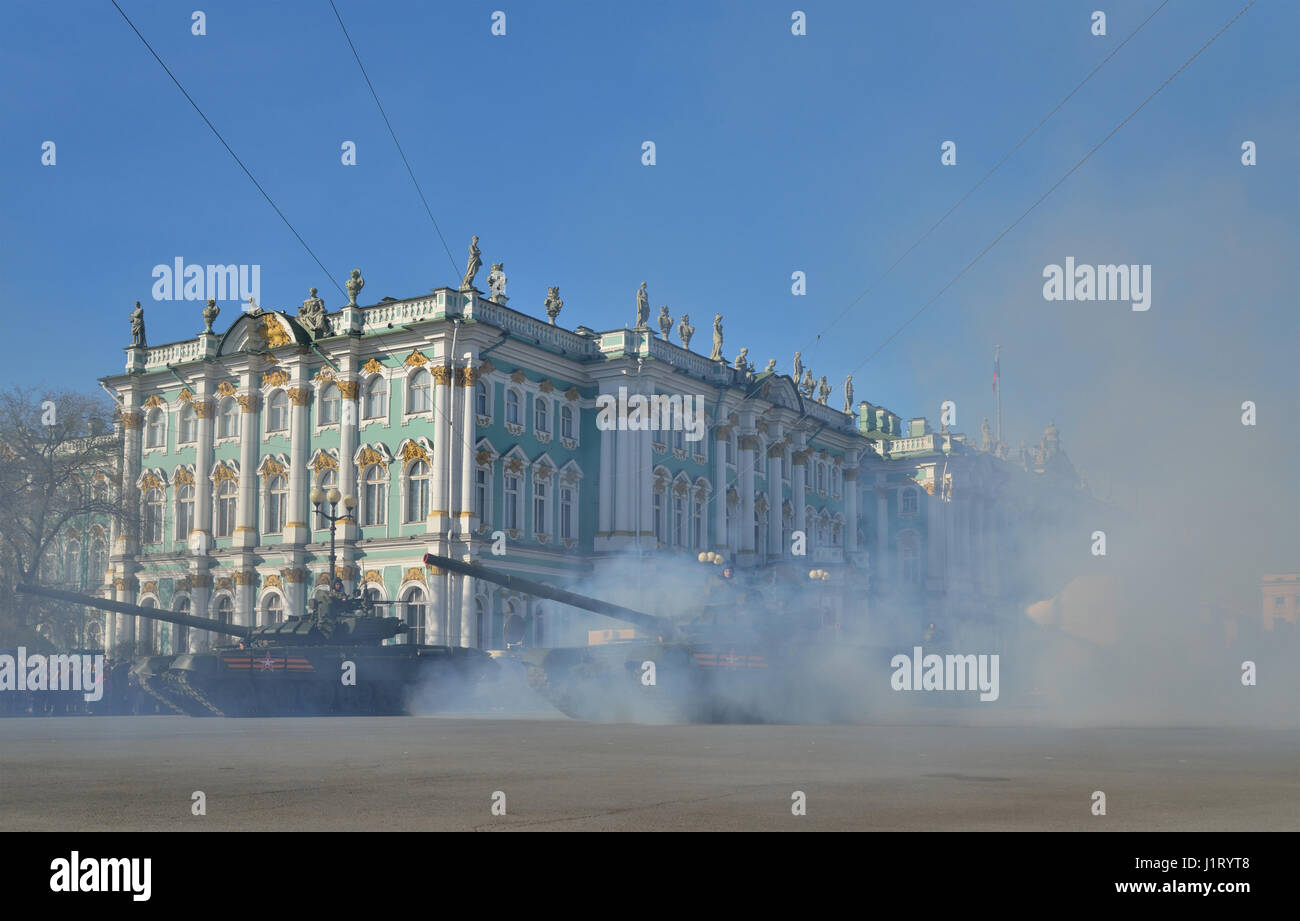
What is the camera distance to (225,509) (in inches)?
2245

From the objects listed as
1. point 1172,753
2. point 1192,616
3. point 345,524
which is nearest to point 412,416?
point 345,524

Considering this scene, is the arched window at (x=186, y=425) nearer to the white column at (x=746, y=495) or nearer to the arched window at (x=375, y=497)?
the arched window at (x=375, y=497)

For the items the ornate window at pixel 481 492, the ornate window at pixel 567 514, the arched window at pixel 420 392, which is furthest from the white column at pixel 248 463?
the ornate window at pixel 567 514

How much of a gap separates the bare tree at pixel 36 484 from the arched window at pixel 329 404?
850cm

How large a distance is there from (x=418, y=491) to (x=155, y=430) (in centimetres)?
1656

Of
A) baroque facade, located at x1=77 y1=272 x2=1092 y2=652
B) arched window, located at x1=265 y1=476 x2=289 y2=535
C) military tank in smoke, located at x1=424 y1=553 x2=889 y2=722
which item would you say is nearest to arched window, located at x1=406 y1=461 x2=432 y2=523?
baroque facade, located at x1=77 y1=272 x2=1092 y2=652

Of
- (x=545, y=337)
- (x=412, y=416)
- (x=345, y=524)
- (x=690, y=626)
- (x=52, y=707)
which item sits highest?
(x=545, y=337)

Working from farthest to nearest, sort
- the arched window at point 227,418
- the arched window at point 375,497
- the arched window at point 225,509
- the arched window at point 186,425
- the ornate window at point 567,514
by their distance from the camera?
the arched window at point 186,425 < the arched window at point 227,418 < the arched window at point 225,509 < the ornate window at point 567,514 < the arched window at point 375,497

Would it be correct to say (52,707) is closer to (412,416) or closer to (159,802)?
(412,416)

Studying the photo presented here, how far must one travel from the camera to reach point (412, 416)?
167ft

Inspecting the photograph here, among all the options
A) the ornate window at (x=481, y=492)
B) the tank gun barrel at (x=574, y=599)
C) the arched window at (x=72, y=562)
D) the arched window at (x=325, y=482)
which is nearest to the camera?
the tank gun barrel at (x=574, y=599)

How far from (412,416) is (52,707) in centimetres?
1643

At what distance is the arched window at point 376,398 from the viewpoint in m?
52.0

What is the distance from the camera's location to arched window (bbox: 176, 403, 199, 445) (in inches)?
2313
